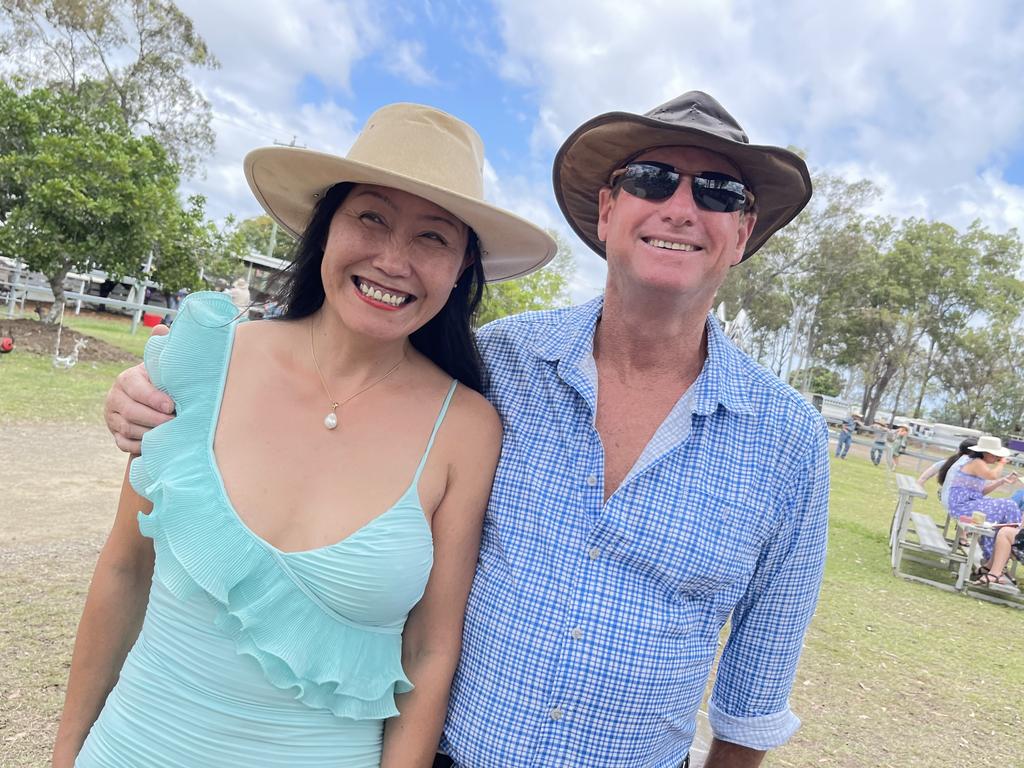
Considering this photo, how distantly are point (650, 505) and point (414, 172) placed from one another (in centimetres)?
98

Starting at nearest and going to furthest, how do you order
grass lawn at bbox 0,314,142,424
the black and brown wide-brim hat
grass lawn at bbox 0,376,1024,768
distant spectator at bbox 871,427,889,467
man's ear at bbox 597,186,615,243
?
1. the black and brown wide-brim hat
2. man's ear at bbox 597,186,615,243
3. grass lawn at bbox 0,376,1024,768
4. grass lawn at bbox 0,314,142,424
5. distant spectator at bbox 871,427,889,467

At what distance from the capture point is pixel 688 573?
175 centimetres

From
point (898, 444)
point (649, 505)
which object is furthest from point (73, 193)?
point (898, 444)

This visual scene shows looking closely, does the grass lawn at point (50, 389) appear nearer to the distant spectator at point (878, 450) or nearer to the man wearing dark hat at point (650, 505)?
the man wearing dark hat at point (650, 505)

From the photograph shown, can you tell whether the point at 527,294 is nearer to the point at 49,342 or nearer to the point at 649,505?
the point at 49,342

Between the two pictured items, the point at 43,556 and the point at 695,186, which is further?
the point at 43,556

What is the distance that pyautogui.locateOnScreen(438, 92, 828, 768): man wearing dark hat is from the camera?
A: 1.73 metres

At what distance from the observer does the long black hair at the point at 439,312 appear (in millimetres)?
2053

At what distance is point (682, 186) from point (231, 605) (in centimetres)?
155

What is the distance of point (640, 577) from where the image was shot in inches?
69.4

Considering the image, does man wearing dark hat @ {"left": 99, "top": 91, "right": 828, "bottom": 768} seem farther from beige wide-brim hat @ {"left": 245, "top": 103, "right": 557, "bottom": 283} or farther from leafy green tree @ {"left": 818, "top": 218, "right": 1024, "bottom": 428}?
leafy green tree @ {"left": 818, "top": 218, "right": 1024, "bottom": 428}

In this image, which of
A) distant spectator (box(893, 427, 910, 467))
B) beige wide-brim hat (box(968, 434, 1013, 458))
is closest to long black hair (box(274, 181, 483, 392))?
beige wide-brim hat (box(968, 434, 1013, 458))

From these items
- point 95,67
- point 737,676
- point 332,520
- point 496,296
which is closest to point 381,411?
point 332,520

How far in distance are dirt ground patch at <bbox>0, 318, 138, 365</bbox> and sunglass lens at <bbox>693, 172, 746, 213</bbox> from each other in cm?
1478
